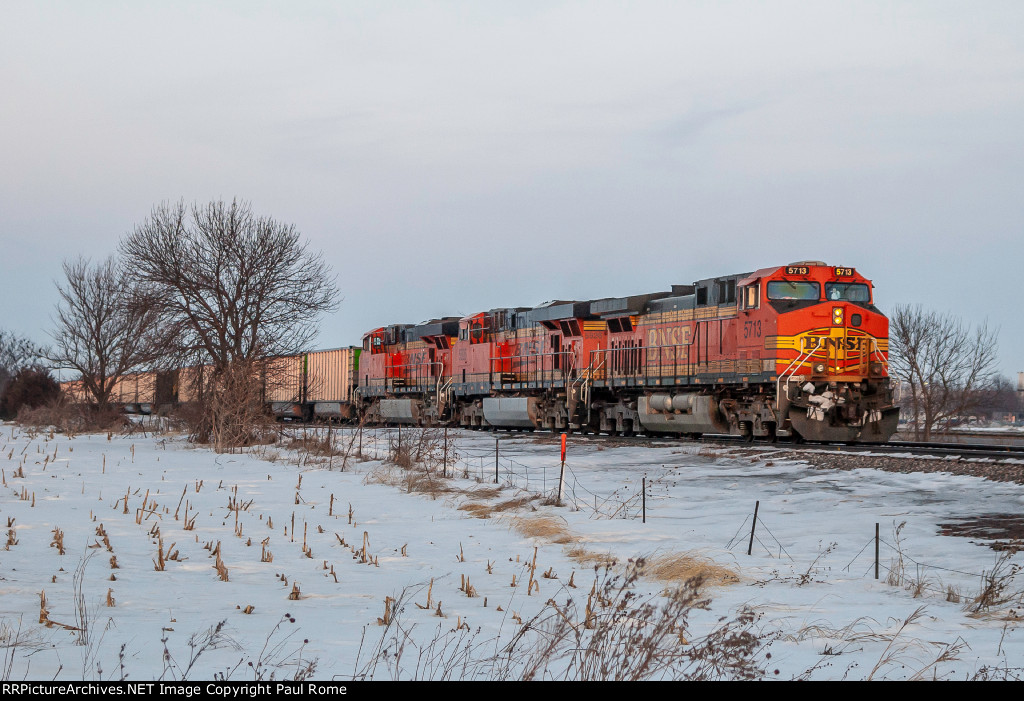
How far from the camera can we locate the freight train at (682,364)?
69.1 ft

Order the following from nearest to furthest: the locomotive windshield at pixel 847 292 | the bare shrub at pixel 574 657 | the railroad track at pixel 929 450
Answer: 1. the bare shrub at pixel 574 657
2. the railroad track at pixel 929 450
3. the locomotive windshield at pixel 847 292

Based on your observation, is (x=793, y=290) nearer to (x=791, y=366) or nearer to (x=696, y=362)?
(x=791, y=366)

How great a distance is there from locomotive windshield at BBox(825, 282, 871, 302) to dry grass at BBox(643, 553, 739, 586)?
47.3 feet

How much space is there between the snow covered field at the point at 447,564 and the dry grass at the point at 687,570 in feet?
0.18

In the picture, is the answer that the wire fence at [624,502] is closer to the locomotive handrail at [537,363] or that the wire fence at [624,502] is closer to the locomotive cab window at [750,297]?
the locomotive handrail at [537,363]

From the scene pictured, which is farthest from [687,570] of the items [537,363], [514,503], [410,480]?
[537,363]

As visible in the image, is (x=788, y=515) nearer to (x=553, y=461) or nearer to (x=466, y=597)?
(x=466, y=597)

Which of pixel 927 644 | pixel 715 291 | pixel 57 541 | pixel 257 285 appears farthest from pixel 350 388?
pixel 927 644

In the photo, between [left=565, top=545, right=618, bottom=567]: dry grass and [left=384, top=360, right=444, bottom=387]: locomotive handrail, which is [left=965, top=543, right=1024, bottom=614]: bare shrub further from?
[left=384, top=360, right=444, bottom=387]: locomotive handrail

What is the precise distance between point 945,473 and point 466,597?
1027 cm

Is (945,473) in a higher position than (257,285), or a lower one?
lower

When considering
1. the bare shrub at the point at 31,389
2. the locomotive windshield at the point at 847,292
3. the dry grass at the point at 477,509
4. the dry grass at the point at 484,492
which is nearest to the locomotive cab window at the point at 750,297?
the locomotive windshield at the point at 847,292

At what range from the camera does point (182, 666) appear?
17.1ft
